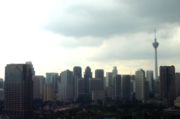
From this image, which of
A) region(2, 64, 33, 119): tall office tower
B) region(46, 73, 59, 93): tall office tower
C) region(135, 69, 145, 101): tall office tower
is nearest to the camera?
region(2, 64, 33, 119): tall office tower

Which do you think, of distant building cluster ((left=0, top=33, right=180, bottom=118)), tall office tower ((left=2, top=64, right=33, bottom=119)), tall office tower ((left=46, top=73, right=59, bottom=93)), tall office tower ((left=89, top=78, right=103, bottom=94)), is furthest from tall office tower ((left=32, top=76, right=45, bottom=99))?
tall office tower ((left=2, top=64, right=33, bottom=119))

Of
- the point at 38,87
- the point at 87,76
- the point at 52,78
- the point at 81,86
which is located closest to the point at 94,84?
the point at 81,86

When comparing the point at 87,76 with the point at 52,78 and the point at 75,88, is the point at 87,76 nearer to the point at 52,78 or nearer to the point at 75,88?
the point at 75,88

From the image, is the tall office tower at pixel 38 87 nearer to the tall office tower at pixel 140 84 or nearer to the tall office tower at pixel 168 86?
the tall office tower at pixel 140 84

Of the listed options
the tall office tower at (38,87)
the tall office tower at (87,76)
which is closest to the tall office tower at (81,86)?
the tall office tower at (87,76)

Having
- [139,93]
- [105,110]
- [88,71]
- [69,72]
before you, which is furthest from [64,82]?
[105,110]

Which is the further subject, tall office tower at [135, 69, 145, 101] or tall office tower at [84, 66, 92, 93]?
tall office tower at [84, 66, 92, 93]

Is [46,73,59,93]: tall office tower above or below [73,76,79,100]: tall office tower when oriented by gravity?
above

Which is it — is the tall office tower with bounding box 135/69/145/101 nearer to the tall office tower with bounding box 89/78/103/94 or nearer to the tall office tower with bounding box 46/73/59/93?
the tall office tower with bounding box 89/78/103/94
